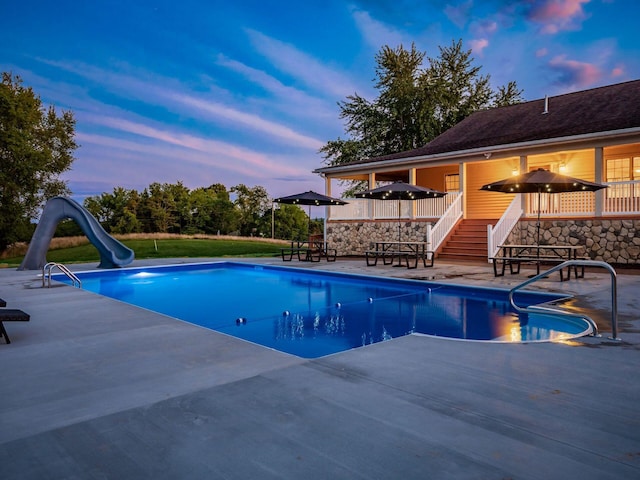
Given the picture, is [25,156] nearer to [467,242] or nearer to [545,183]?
[467,242]

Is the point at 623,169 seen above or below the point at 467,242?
above

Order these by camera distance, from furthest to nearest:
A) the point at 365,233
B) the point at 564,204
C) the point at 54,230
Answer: the point at 365,233, the point at 54,230, the point at 564,204

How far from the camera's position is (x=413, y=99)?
32.5 meters

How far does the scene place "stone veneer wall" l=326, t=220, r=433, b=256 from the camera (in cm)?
1789

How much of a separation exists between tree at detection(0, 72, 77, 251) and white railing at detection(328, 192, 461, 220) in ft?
81.1

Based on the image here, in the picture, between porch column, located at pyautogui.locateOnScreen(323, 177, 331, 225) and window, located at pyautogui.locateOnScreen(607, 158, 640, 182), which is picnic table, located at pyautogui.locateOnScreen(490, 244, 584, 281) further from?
porch column, located at pyautogui.locateOnScreen(323, 177, 331, 225)

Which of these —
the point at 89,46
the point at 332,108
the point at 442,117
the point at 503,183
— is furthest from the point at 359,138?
the point at 503,183

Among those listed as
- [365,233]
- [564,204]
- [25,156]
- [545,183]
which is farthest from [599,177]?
[25,156]

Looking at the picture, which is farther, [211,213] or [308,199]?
[211,213]

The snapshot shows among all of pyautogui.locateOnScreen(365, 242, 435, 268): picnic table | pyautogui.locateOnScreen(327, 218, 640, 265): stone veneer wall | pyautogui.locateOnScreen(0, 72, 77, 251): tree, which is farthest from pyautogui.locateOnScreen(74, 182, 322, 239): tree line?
pyautogui.locateOnScreen(327, 218, 640, 265): stone veneer wall

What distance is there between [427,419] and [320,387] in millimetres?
981

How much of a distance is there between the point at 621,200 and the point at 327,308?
10179 mm

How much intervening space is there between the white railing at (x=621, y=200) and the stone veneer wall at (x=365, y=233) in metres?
5.90

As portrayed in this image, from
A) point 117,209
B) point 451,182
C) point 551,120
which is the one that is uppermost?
point 551,120
